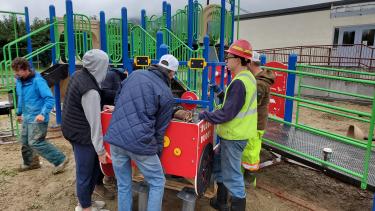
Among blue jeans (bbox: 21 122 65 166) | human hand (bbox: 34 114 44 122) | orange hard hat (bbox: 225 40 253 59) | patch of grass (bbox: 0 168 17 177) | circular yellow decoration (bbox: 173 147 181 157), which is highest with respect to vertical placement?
orange hard hat (bbox: 225 40 253 59)

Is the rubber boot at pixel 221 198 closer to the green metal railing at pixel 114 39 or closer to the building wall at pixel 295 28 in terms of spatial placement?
the green metal railing at pixel 114 39

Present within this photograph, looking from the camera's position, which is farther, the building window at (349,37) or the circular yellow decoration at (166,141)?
the building window at (349,37)

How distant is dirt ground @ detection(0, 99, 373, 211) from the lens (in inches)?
139

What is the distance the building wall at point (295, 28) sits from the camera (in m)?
17.8

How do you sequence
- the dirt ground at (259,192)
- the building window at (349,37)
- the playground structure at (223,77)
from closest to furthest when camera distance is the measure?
the playground structure at (223,77) → the dirt ground at (259,192) → the building window at (349,37)

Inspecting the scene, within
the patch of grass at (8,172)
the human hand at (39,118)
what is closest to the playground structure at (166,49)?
the human hand at (39,118)

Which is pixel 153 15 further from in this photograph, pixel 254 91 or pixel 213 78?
pixel 254 91

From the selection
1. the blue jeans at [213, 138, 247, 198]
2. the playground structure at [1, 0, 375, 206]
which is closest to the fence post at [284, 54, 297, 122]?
the playground structure at [1, 0, 375, 206]

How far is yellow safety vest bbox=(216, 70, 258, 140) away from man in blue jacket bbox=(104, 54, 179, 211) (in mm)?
574

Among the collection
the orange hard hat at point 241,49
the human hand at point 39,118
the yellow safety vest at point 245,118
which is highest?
the orange hard hat at point 241,49

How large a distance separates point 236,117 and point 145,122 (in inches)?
32.7

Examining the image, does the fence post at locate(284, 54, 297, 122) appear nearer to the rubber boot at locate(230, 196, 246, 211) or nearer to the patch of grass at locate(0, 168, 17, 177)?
the rubber boot at locate(230, 196, 246, 211)

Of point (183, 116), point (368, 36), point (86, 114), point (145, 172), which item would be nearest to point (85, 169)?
point (86, 114)

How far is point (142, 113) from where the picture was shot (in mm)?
2334
